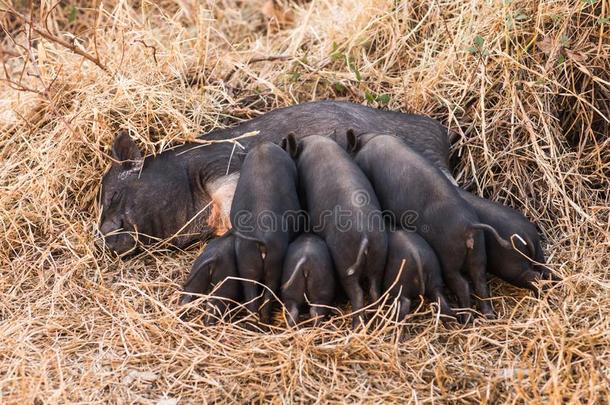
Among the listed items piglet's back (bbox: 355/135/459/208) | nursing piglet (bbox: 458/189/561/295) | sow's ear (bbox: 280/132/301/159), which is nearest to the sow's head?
sow's ear (bbox: 280/132/301/159)

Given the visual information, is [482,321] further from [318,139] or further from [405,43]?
[405,43]

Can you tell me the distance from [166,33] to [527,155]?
3.01 meters

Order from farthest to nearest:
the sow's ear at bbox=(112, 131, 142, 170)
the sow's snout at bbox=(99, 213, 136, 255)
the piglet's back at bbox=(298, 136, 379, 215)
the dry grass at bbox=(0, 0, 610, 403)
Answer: the sow's ear at bbox=(112, 131, 142, 170)
the sow's snout at bbox=(99, 213, 136, 255)
the piglet's back at bbox=(298, 136, 379, 215)
the dry grass at bbox=(0, 0, 610, 403)

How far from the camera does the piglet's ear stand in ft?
12.6

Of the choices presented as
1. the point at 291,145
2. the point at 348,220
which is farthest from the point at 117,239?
the point at 348,220

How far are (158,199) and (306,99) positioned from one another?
4.07 ft

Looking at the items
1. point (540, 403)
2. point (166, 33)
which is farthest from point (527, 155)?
point (166, 33)

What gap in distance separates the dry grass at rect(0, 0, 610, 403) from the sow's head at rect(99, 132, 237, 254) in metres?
0.09

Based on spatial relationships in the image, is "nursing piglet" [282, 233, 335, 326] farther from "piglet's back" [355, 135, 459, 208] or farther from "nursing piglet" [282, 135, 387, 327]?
"piglet's back" [355, 135, 459, 208]

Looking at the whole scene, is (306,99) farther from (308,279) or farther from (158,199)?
(308,279)

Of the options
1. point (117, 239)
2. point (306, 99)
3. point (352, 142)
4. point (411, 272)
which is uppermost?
point (352, 142)

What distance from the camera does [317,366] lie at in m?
3.07

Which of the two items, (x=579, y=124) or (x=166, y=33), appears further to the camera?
(x=166, y=33)

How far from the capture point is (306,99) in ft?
16.0
